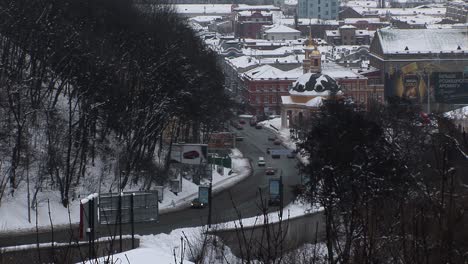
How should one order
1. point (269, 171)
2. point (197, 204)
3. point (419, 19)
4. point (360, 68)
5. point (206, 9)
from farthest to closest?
point (206, 9) < point (419, 19) < point (360, 68) < point (269, 171) < point (197, 204)

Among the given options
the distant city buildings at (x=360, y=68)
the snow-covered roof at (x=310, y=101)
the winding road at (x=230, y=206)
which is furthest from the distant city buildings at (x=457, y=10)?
the winding road at (x=230, y=206)

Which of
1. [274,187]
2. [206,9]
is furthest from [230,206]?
[206,9]

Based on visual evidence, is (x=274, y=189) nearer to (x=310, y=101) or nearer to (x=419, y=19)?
(x=310, y=101)

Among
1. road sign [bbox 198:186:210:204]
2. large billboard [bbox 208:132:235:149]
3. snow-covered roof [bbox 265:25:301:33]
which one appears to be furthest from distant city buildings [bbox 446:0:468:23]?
road sign [bbox 198:186:210:204]

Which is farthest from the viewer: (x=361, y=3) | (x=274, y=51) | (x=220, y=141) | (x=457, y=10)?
(x=361, y=3)

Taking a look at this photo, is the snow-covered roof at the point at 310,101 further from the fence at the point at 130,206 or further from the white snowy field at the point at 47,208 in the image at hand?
the fence at the point at 130,206

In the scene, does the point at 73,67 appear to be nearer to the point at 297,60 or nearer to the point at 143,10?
the point at 143,10
